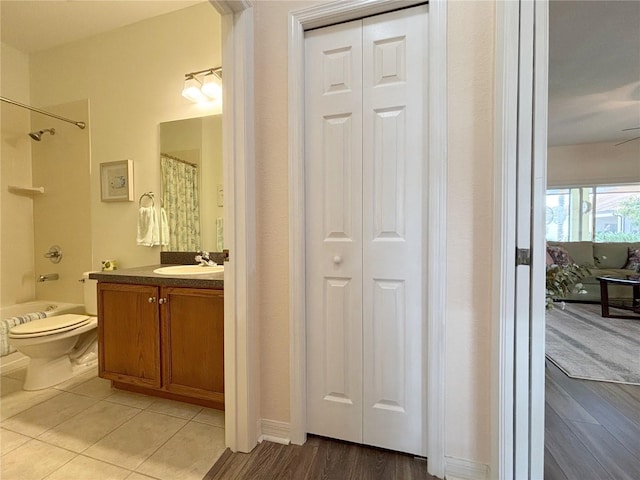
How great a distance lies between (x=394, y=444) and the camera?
1.36m

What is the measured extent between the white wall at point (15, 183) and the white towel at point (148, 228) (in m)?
1.53

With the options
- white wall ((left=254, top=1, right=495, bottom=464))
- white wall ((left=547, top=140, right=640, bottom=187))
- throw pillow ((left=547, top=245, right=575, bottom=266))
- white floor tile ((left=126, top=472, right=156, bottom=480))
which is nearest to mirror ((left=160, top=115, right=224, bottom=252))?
white floor tile ((left=126, top=472, right=156, bottom=480))

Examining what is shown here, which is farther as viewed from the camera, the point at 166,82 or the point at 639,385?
the point at 166,82

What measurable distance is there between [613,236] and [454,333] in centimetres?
193

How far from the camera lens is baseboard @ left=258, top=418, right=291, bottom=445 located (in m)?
1.47

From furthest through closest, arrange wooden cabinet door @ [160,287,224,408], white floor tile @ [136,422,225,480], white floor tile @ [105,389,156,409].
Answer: white floor tile @ [105,389,156,409] < wooden cabinet door @ [160,287,224,408] < white floor tile @ [136,422,225,480]

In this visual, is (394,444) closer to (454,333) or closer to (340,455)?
(340,455)

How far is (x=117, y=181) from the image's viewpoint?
99.1 inches

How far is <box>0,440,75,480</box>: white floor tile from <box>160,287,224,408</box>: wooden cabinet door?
51cm

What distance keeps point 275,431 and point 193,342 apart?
648mm

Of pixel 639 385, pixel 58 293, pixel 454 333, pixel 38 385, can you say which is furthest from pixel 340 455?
pixel 58 293

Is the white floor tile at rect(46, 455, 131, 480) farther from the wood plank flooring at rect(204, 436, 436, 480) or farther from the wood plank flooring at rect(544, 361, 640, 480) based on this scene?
the wood plank flooring at rect(544, 361, 640, 480)

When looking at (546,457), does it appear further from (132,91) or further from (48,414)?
(132,91)

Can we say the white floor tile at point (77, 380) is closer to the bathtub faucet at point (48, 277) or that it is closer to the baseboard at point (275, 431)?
the bathtub faucet at point (48, 277)
